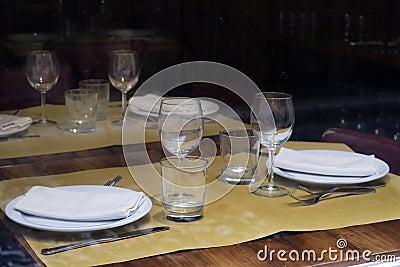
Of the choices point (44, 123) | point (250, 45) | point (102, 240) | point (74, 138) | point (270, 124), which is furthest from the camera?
point (250, 45)

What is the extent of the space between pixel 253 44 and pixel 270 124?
6.75 ft

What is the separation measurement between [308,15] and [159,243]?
246 cm

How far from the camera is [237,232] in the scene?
994mm

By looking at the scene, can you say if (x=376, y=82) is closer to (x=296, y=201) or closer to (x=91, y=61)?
(x=91, y=61)

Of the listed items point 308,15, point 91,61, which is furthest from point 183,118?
point 308,15

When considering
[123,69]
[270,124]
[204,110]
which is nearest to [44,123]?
[123,69]

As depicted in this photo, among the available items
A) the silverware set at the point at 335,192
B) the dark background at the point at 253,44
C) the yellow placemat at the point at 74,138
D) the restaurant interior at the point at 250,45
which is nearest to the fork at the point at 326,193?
the silverware set at the point at 335,192

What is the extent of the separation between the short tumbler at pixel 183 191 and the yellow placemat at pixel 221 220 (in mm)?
18

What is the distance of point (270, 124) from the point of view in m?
1.16

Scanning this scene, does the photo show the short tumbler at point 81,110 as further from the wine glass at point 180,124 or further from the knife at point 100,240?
the knife at point 100,240

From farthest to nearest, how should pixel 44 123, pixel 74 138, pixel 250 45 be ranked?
pixel 250 45 < pixel 44 123 < pixel 74 138

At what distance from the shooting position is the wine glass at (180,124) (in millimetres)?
1167

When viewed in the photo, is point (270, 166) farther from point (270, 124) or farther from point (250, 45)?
point (250, 45)

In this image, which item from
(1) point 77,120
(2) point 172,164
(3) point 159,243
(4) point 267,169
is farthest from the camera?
(1) point 77,120
